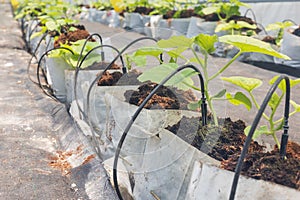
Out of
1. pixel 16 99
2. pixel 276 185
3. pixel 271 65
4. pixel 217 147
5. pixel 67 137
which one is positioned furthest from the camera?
pixel 271 65

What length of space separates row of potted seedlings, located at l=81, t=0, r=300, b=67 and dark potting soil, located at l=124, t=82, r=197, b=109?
25 cm

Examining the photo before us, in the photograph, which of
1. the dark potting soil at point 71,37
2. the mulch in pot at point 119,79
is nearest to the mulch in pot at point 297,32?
the dark potting soil at point 71,37

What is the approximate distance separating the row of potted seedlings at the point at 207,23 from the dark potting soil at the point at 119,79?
0.70ft

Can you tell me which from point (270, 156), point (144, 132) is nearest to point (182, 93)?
point (144, 132)

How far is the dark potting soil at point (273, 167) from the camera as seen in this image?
2.27 feet

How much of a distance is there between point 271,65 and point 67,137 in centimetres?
202

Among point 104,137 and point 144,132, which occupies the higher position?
point 144,132

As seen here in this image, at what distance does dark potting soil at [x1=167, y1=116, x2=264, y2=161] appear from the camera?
87 centimetres

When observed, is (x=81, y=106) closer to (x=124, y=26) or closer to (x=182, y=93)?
(x=182, y=93)

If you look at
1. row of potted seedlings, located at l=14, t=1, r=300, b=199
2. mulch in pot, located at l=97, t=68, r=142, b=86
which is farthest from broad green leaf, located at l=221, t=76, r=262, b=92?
mulch in pot, located at l=97, t=68, r=142, b=86

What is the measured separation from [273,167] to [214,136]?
0.22m

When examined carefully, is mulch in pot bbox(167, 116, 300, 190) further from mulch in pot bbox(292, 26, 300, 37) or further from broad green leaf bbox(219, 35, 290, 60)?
mulch in pot bbox(292, 26, 300, 37)

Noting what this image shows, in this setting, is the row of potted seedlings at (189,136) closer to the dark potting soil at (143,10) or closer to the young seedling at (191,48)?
the young seedling at (191,48)

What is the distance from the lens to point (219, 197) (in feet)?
2.36
